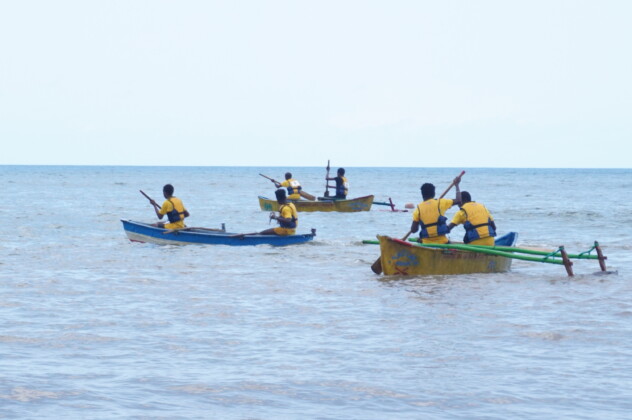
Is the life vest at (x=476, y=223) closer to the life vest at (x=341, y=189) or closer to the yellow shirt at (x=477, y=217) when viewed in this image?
the yellow shirt at (x=477, y=217)

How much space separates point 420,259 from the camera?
16516mm

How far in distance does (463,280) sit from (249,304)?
4.49m

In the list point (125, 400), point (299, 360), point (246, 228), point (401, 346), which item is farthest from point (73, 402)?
point (246, 228)

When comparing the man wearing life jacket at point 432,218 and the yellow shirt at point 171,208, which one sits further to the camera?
the yellow shirt at point 171,208

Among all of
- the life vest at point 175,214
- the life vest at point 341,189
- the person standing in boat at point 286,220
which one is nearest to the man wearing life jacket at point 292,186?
the life vest at point 341,189

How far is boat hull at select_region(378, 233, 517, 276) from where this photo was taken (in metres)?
16.4

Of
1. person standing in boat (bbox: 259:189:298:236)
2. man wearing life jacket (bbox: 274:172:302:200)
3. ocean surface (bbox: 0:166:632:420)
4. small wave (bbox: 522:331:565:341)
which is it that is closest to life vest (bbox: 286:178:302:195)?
man wearing life jacket (bbox: 274:172:302:200)

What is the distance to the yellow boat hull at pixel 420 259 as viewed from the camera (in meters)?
16.4

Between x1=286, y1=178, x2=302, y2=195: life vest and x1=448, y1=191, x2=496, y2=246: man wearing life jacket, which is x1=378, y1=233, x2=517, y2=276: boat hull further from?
x1=286, y1=178, x2=302, y2=195: life vest

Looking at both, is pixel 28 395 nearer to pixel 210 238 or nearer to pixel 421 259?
pixel 421 259

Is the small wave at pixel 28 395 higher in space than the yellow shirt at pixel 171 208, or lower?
lower

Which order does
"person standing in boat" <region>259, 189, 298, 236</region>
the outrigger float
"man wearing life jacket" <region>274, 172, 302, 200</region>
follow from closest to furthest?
the outrigger float < "person standing in boat" <region>259, 189, 298, 236</region> < "man wearing life jacket" <region>274, 172, 302, 200</region>

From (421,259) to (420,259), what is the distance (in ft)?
0.06

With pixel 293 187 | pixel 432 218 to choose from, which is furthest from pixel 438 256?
pixel 293 187
